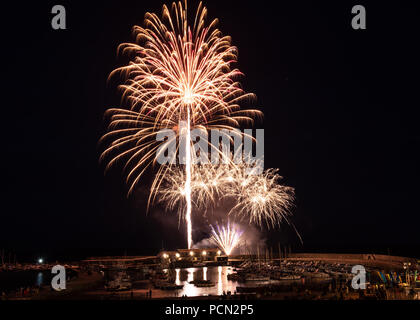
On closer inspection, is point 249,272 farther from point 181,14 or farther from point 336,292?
point 181,14

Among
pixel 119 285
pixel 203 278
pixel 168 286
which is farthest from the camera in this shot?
pixel 203 278

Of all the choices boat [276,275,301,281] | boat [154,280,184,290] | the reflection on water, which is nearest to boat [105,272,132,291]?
boat [154,280,184,290]

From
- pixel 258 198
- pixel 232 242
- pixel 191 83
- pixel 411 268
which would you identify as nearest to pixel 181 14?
pixel 191 83

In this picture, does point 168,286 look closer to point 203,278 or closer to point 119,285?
point 119,285

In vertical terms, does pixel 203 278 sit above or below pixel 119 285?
below

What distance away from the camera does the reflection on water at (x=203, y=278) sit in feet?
135

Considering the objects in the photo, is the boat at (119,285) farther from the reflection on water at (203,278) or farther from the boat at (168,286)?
the reflection on water at (203,278)

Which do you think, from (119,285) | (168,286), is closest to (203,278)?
(168,286)

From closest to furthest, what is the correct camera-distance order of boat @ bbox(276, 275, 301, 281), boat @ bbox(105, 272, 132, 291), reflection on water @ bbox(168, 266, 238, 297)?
reflection on water @ bbox(168, 266, 238, 297) < boat @ bbox(105, 272, 132, 291) < boat @ bbox(276, 275, 301, 281)

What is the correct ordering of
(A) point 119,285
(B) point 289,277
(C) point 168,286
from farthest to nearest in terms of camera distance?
(B) point 289,277, (A) point 119,285, (C) point 168,286

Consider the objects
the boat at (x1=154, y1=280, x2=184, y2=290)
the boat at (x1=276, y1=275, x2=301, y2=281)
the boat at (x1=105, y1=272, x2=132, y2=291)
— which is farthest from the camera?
the boat at (x1=276, y1=275, x2=301, y2=281)

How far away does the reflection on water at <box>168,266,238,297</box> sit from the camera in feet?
135

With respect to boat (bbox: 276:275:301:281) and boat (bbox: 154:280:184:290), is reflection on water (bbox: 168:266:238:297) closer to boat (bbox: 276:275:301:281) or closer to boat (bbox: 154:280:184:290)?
boat (bbox: 154:280:184:290)

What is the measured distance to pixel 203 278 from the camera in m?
51.8
